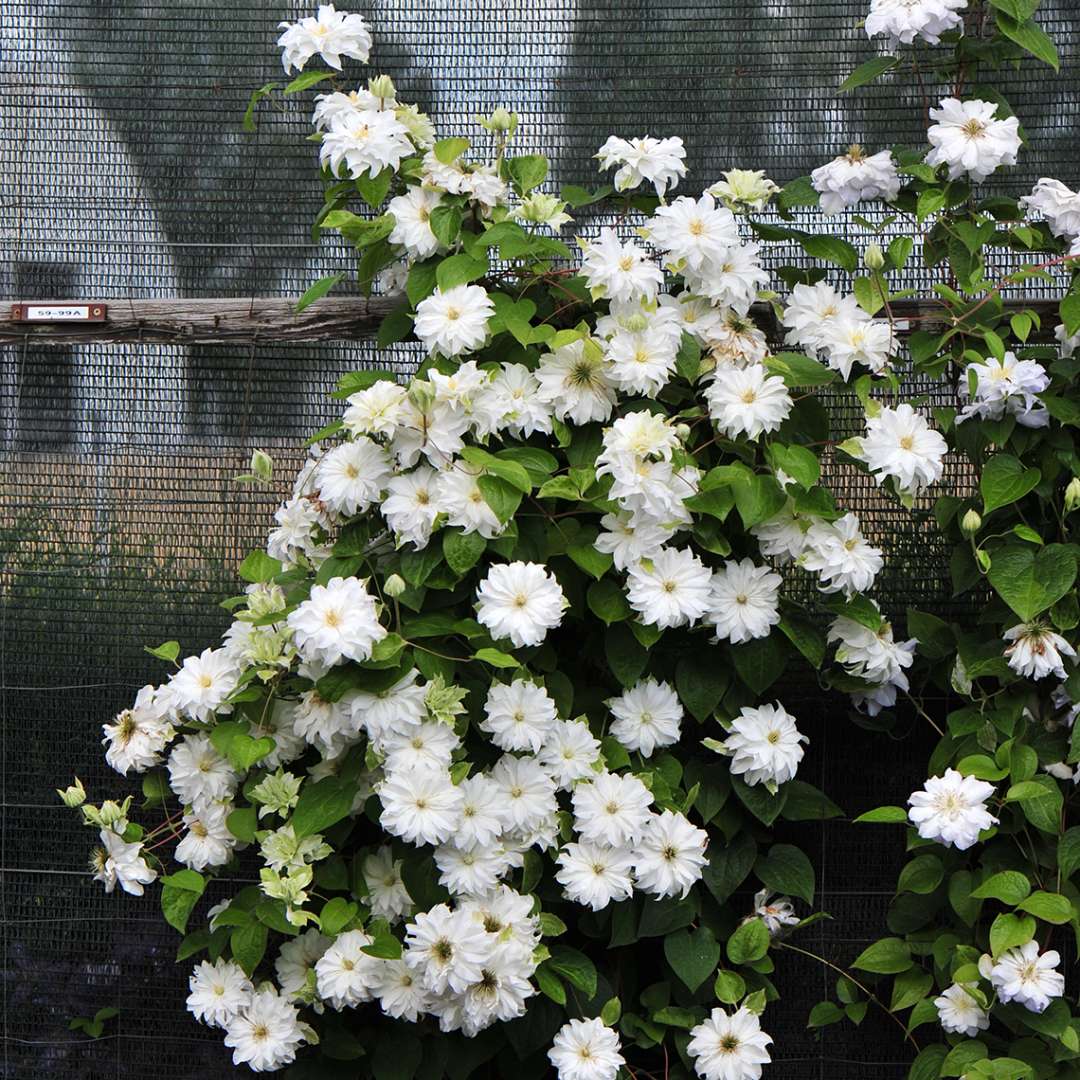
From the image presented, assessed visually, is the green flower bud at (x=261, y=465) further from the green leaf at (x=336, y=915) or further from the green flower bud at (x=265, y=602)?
the green leaf at (x=336, y=915)

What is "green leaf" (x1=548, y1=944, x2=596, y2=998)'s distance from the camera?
1.57 m

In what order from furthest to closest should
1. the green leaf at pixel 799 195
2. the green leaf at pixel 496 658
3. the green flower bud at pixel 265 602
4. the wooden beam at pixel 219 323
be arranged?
the wooden beam at pixel 219 323 < the green leaf at pixel 799 195 < the green flower bud at pixel 265 602 < the green leaf at pixel 496 658

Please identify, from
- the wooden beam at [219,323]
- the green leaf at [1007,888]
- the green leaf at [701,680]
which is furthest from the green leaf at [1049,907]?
the wooden beam at [219,323]

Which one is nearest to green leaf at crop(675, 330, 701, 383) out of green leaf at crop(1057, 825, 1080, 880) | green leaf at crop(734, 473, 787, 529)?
green leaf at crop(734, 473, 787, 529)

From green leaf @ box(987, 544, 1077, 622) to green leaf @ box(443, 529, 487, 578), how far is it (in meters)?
0.62

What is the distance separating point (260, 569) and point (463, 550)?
0.28m

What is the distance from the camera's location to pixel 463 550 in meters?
1.48

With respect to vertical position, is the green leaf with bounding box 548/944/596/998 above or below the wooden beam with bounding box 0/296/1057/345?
below

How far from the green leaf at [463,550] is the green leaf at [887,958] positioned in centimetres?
74

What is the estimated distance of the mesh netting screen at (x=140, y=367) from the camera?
1.91m

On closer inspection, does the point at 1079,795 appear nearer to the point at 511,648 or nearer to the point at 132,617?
the point at 511,648

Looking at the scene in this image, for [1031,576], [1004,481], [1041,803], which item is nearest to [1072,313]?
[1004,481]

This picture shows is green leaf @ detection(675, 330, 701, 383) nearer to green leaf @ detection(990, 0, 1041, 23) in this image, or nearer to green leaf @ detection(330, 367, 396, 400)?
green leaf @ detection(330, 367, 396, 400)

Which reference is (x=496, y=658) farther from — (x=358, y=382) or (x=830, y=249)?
(x=830, y=249)
